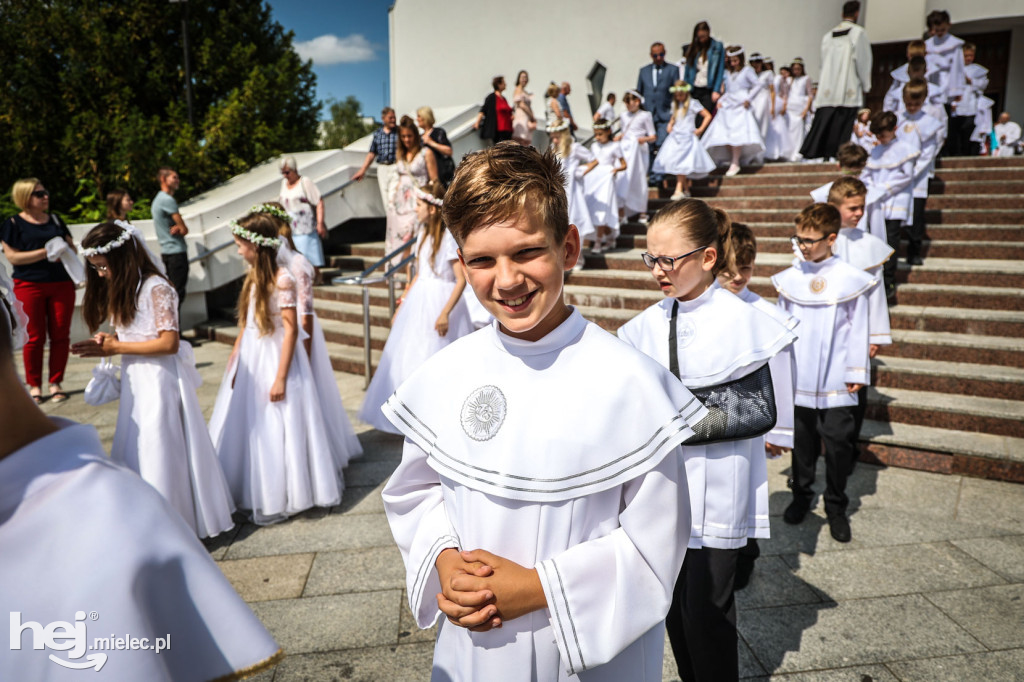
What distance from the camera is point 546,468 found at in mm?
1426

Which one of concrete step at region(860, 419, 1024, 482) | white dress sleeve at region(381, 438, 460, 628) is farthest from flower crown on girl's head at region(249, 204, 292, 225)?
concrete step at region(860, 419, 1024, 482)

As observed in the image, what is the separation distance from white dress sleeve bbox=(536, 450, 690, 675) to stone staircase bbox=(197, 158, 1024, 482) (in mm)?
4549

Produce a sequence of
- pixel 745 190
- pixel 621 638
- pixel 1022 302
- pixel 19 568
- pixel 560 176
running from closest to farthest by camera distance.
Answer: pixel 19 568
pixel 621 638
pixel 560 176
pixel 1022 302
pixel 745 190

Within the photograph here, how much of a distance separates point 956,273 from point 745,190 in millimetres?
4199

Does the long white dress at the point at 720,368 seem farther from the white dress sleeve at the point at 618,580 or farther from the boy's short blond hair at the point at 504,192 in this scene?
the boy's short blond hair at the point at 504,192

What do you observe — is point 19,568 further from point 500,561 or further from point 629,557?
point 629,557

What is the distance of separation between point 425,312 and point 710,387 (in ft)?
11.8

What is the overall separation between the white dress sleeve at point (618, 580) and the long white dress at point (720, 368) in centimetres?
99

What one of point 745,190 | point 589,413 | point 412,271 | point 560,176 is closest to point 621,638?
point 589,413

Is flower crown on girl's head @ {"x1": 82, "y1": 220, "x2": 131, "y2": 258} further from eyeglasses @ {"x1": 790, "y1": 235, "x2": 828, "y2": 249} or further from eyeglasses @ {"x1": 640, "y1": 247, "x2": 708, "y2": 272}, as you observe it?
eyeglasses @ {"x1": 790, "y1": 235, "x2": 828, "y2": 249}

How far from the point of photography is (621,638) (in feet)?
4.50

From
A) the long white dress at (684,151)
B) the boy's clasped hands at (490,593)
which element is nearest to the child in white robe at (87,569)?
the boy's clasped hands at (490,593)

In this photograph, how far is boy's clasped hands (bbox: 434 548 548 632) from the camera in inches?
54.1

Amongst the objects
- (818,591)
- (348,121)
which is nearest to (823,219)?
(818,591)
